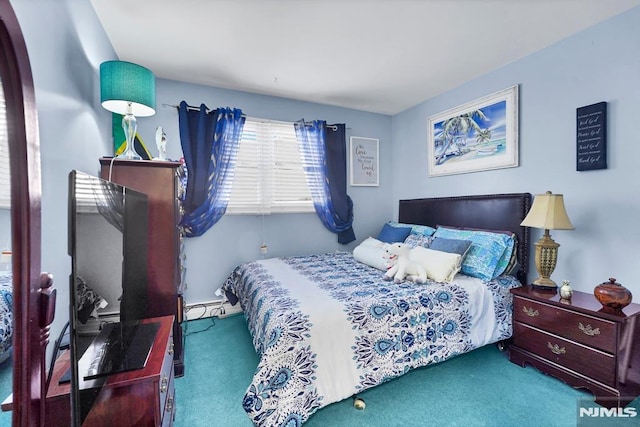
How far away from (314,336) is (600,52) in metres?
2.75

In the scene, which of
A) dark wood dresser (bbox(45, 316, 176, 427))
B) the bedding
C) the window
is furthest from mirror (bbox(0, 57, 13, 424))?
the window

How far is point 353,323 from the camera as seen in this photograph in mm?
1629

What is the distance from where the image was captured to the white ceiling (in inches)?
71.7

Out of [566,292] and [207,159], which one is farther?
[207,159]

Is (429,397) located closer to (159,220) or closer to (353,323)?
(353,323)

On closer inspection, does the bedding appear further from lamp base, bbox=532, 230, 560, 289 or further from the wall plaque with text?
the wall plaque with text

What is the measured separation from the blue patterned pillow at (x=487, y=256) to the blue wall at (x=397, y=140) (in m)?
0.36

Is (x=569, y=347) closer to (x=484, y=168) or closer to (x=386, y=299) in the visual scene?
(x=386, y=299)

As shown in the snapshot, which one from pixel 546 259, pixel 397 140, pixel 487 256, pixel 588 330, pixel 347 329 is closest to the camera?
pixel 347 329

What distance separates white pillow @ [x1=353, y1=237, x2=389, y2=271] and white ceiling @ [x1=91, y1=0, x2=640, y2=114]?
1688mm

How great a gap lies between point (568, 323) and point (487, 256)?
644 mm

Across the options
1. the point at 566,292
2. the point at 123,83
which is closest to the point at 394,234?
the point at 566,292

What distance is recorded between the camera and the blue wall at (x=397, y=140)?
49.1 inches

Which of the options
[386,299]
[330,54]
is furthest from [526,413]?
[330,54]
